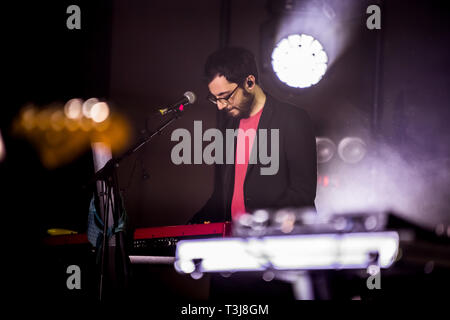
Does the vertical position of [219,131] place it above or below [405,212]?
above

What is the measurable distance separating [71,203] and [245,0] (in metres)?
1.84

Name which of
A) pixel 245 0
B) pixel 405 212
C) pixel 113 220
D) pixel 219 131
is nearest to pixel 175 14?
pixel 245 0

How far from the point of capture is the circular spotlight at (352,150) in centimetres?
322

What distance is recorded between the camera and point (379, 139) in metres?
3.25

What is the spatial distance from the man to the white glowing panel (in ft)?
4.75

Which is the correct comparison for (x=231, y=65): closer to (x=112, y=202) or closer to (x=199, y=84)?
(x=199, y=84)

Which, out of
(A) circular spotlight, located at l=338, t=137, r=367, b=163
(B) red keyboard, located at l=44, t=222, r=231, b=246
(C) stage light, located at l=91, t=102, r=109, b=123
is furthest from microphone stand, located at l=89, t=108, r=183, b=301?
(A) circular spotlight, located at l=338, t=137, r=367, b=163

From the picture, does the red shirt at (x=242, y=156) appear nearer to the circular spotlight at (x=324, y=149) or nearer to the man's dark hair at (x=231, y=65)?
the man's dark hair at (x=231, y=65)

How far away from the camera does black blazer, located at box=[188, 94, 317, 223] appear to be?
2.84 m

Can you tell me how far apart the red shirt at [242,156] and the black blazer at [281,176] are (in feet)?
0.09

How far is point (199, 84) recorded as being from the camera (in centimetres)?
330

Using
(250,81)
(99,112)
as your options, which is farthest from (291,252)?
(99,112)

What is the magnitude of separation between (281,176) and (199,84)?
0.90 m
